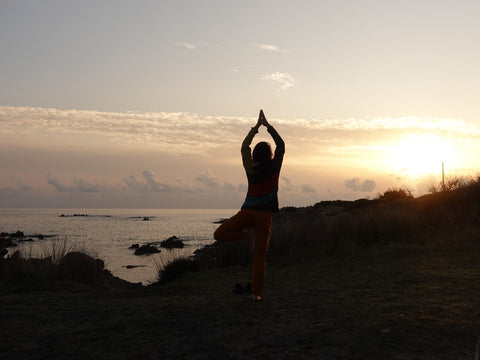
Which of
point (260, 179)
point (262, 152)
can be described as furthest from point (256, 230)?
point (262, 152)

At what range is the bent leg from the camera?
5.99 m

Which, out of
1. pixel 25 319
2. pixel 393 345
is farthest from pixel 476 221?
pixel 25 319

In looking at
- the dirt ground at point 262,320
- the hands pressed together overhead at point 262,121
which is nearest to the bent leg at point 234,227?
the dirt ground at point 262,320

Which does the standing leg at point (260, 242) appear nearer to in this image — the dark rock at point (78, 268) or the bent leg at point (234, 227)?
the bent leg at point (234, 227)

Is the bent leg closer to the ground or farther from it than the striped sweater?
closer to the ground

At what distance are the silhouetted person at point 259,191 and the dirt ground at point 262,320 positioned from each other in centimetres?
87

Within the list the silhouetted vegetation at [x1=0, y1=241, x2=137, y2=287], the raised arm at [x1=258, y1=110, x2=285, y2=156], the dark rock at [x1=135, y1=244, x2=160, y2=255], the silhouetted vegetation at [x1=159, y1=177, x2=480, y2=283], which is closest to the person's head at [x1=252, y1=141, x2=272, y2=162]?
the raised arm at [x1=258, y1=110, x2=285, y2=156]

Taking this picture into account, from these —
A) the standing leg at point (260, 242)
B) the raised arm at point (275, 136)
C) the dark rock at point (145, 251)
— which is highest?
the raised arm at point (275, 136)

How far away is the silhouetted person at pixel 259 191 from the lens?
5.91 m

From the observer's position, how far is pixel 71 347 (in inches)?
172

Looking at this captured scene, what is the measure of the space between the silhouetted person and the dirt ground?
87 cm

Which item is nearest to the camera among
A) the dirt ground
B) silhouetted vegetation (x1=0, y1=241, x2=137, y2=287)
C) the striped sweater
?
the dirt ground

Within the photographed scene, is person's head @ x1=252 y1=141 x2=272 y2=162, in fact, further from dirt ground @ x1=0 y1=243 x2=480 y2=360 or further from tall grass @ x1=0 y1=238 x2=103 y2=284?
tall grass @ x1=0 y1=238 x2=103 y2=284

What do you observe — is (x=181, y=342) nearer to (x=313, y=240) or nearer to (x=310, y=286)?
(x=310, y=286)
